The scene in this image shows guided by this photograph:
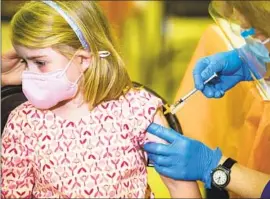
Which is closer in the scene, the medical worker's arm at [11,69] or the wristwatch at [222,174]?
the wristwatch at [222,174]

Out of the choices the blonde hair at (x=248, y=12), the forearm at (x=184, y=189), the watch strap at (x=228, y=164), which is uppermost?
the blonde hair at (x=248, y=12)

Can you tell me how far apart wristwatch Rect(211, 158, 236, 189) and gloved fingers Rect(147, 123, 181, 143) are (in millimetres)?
135

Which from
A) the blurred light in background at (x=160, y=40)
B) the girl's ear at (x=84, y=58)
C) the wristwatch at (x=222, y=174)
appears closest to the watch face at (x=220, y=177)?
the wristwatch at (x=222, y=174)

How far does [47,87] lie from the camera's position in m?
1.68

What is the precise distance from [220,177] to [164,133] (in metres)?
0.19

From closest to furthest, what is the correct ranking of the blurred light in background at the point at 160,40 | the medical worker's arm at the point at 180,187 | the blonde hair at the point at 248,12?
the blonde hair at the point at 248,12
the medical worker's arm at the point at 180,187
the blurred light in background at the point at 160,40

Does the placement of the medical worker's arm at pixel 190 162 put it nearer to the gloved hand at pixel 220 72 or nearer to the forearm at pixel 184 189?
the forearm at pixel 184 189

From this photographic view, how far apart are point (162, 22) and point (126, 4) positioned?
2.08 feet

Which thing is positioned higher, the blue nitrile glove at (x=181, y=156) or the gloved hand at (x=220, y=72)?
the gloved hand at (x=220, y=72)

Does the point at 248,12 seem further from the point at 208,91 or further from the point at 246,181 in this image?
the point at 246,181

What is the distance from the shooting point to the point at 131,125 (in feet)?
5.72

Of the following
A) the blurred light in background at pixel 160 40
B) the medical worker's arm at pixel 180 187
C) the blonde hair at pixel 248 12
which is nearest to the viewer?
the blonde hair at pixel 248 12

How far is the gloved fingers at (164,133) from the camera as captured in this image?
172 cm

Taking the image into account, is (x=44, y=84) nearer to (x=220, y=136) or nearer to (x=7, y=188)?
(x=7, y=188)
